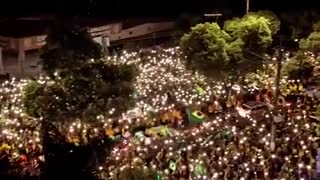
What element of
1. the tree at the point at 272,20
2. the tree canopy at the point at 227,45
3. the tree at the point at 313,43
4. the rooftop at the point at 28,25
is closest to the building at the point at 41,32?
the rooftop at the point at 28,25

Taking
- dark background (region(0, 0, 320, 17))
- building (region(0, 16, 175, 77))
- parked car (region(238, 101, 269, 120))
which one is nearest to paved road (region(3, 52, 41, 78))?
building (region(0, 16, 175, 77))

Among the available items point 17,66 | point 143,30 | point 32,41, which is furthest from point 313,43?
point 17,66

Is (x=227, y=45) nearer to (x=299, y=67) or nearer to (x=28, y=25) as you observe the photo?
(x=299, y=67)

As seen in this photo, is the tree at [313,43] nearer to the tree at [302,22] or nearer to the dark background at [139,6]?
the tree at [302,22]

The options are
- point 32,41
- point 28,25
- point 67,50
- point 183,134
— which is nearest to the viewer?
point 67,50

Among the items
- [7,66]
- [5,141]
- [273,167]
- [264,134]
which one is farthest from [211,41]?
[7,66]
